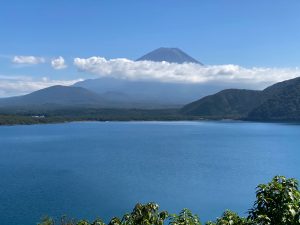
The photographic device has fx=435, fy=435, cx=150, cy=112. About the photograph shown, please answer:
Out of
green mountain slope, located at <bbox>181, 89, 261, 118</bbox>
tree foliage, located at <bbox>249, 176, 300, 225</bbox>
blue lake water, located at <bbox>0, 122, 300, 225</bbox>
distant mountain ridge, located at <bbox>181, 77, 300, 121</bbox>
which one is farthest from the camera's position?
green mountain slope, located at <bbox>181, 89, 261, 118</bbox>

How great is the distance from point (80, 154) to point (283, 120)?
266 ft

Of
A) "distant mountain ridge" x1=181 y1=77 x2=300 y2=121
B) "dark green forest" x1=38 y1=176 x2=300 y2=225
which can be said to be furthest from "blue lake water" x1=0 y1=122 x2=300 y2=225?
"distant mountain ridge" x1=181 y1=77 x2=300 y2=121

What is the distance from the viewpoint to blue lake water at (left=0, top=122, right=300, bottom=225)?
945 inches

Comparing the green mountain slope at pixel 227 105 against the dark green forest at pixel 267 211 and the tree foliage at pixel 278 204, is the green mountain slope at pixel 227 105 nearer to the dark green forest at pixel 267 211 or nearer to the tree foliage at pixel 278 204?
the dark green forest at pixel 267 211

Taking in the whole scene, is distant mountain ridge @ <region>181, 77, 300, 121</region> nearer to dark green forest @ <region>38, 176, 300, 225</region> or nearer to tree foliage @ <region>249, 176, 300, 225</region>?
dark green forest @ <region>38, 176, 300, 225</region>

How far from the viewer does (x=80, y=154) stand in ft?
164

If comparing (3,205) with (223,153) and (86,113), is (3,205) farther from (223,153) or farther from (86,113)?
(86,113)

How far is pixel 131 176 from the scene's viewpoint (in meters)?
33.9

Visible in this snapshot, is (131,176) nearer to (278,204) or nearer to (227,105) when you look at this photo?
(278,204)

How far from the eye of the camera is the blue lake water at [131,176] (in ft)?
78.7

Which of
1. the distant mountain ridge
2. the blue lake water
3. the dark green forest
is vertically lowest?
the blue lake water

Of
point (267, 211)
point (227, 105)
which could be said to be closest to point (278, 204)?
point (267, 211)

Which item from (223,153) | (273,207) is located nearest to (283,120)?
(223,153)

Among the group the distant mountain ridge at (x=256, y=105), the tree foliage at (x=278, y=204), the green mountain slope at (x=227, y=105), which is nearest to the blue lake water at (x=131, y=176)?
the tree foliage at (x=278, y=204)
